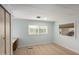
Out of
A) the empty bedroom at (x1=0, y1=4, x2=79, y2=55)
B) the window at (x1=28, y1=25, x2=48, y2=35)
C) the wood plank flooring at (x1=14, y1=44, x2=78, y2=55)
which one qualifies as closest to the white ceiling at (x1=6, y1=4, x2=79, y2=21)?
the empty bedroom at (x1=0, y1=4, x2=79, y2=55)

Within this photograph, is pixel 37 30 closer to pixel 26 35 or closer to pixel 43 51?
pixel 26 35

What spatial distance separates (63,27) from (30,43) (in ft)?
7.28

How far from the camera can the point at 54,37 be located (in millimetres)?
6891

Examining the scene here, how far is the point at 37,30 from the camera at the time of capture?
6375 mm

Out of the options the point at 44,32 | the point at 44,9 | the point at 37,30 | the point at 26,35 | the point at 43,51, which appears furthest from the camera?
the point at 44,32

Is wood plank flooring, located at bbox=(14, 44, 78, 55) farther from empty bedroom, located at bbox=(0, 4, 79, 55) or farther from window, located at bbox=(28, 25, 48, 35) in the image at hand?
window, located at bbox=(28, 25, 48, 35)

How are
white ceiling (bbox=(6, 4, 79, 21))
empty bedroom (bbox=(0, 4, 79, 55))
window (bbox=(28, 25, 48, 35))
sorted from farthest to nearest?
window (bbox=(28, 25, 48, 35)), empty bedroom (bbox=(0, 4, 79, 55)), white ceiling (bbox=(6, 4, 79, 21))

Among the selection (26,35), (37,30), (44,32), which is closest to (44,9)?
(26,35)

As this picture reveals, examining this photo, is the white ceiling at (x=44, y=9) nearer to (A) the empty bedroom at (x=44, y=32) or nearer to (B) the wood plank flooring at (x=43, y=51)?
(A) the empty bedroom at (x=44, y=32)

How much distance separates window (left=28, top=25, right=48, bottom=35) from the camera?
5954mm

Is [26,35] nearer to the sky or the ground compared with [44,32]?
nearer to the ground

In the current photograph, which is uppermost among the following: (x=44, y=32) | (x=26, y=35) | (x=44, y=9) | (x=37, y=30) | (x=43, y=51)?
(x=44, y=9)
